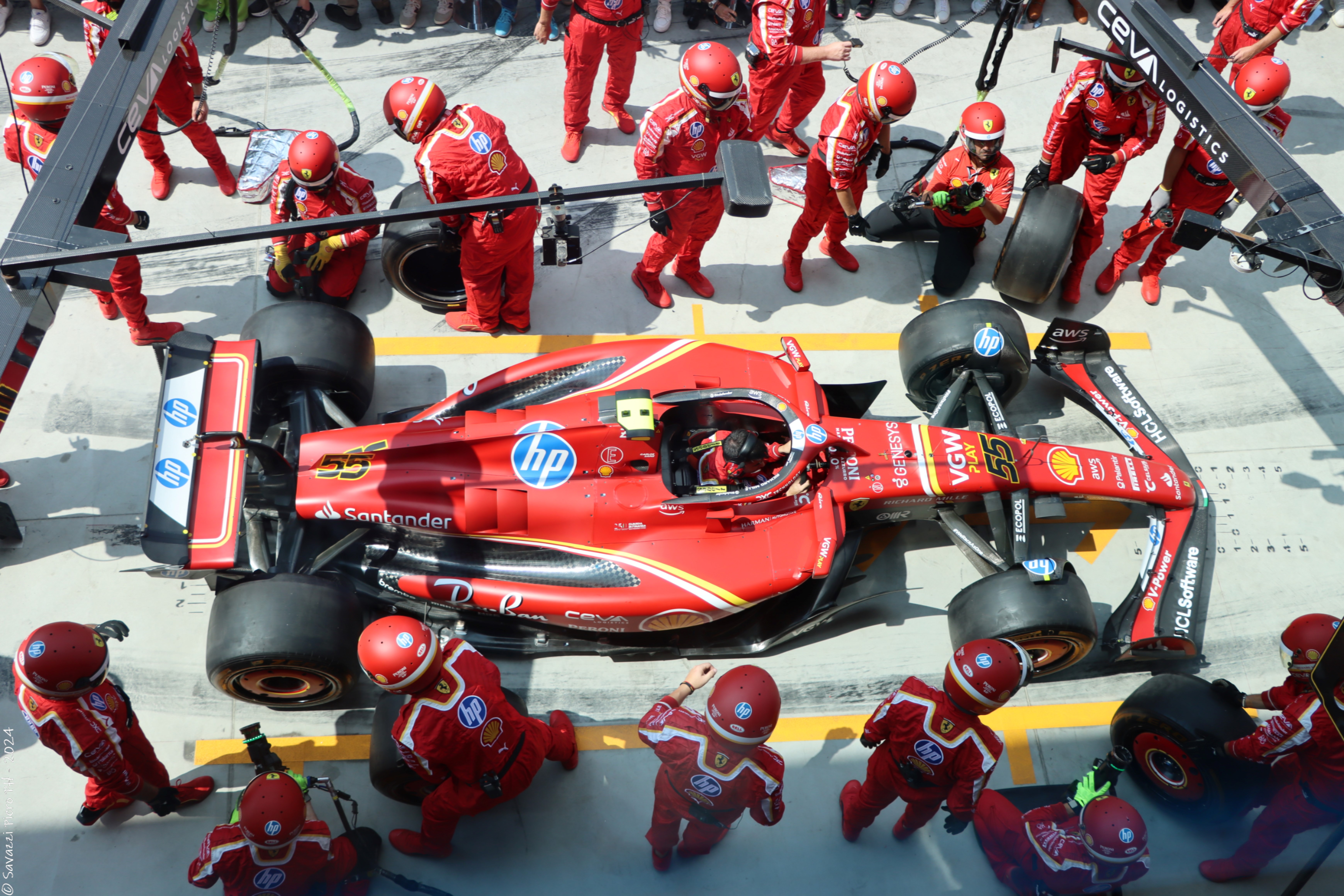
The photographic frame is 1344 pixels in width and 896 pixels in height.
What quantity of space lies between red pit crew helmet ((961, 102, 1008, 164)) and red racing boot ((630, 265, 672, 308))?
2.50 meters

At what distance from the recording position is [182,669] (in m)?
5.85

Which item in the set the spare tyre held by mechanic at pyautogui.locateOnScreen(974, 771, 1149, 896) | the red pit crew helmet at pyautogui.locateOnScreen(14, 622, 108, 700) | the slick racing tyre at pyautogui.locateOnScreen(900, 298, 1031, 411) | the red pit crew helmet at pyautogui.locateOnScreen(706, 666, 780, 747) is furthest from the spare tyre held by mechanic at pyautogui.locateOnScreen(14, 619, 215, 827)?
the slick racing tyre at pyautogui.locateOnScreen(900, 298, 1031, 411)

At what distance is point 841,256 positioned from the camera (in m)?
8.09

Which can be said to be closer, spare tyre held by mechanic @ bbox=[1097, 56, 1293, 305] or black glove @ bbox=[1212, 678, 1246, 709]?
black glove @ bbox=[1212, 678, 1246, 709]

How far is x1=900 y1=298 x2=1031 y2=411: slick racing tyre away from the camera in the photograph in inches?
253

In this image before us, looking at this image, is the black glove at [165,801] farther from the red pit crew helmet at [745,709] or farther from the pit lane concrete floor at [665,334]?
the red pit crew helmet at [745,709]

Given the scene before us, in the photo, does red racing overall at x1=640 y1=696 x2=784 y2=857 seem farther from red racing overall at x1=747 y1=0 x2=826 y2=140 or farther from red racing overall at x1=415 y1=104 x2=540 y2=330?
red racing overall at x1=747 y1=0 x2=826 y2=140

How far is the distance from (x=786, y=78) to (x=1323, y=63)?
5938mm

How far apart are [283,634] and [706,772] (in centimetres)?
230

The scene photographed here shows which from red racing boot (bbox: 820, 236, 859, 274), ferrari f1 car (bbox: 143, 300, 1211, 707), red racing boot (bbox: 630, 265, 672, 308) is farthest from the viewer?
red racing boot (bbox: 820, 236, 859, 274)

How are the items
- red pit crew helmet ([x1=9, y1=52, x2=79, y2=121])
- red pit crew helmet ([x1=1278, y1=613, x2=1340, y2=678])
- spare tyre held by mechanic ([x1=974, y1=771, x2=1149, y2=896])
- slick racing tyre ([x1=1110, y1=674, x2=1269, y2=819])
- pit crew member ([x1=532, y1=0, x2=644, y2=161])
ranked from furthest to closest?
pit crew member ([x1=532, y1=0, x2=644, y2=161]) → red pit crew helmet ([x1=9, y1=52, x2=79, y2=121]) → slick racing tyre ([x1=1110, y1=674, x2=1269, y2=819]) → red pit crew helmet ([x1=1278, y1=613, x2=1340, y2=678]) → spare tyre held by mechanic ([x1=974, y1=771, x2=1149, y2=896])

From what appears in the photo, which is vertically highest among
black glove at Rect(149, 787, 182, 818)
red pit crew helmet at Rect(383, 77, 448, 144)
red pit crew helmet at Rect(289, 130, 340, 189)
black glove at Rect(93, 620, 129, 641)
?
red pit crew helmet at Rect(383, 77, 448, 144)

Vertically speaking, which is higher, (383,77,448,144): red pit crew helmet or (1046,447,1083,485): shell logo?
(383,77,448,144): red pit crew helmet

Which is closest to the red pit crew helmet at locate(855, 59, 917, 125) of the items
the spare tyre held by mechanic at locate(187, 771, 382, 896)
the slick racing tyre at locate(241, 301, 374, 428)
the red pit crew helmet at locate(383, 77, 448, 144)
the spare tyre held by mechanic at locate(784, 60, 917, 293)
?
the spare tyre held by mechanic at locate(784, 60, 917, 293)
